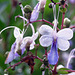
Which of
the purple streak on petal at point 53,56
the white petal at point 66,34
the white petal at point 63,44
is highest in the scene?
the white petal at point 66,34

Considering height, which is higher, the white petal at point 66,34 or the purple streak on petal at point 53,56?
the white petal at point 66,34

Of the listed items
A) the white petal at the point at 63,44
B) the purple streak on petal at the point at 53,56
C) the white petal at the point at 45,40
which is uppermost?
the white petal at the point at 45,40

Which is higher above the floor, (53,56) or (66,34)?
(66,34)

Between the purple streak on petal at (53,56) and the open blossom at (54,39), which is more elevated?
the open blossom at (54,39)

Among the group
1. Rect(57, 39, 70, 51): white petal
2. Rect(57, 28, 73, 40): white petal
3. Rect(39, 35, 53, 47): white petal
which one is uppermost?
Rect(57, 28, 73, 40): white petal

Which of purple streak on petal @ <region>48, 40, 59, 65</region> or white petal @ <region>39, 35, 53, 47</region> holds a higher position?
white petal @ <region>39, 35, 53, 47</region>

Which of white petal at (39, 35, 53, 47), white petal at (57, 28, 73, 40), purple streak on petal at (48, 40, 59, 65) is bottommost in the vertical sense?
purple streak on petal at (48, 40, 59, 65)
